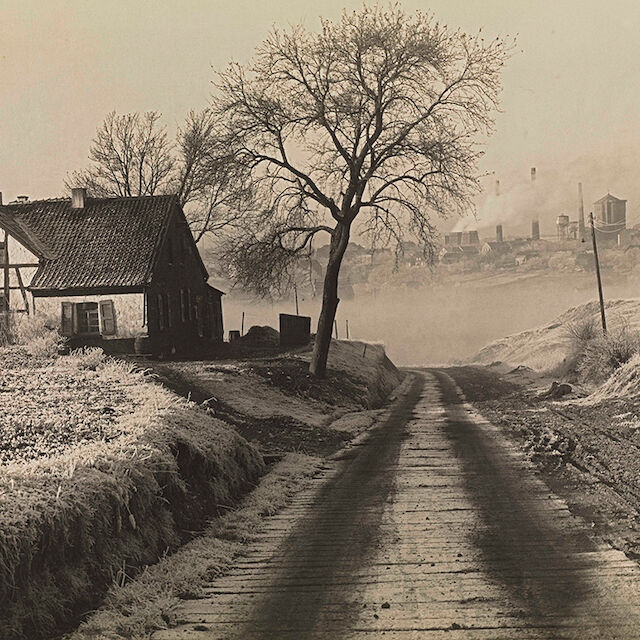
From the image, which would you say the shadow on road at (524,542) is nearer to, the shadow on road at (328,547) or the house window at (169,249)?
the shadow on road at (328,547)

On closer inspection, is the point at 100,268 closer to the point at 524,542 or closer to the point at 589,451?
the point at 589,451

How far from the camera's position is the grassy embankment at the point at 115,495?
25.9ft

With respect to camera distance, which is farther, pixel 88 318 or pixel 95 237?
pixel 95 237

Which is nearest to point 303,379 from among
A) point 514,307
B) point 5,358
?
point 5,358

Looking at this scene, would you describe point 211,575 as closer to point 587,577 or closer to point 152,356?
point 587,577

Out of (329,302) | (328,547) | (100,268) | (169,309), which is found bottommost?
(328,547)

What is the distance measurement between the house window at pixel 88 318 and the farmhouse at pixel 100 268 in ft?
0.15

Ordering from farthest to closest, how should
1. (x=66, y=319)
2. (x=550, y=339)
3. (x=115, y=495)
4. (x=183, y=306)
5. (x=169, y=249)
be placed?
(x=550, y=339)
(x=183, y=306)
(x=169, y=249)
(x=66, y=319)
(x=115, y=495)

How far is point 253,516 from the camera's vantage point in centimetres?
1233

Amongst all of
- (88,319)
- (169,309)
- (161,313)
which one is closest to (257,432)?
(88,319)

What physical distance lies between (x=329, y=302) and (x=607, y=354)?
11163 millimetres

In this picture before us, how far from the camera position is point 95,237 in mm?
42312

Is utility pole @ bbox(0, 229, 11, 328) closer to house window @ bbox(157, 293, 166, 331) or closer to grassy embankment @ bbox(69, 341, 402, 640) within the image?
house window @ bbox(157, 293, 166, 331)

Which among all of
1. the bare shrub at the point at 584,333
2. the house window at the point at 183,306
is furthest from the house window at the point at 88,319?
the bare shrub at the point at 584,333
